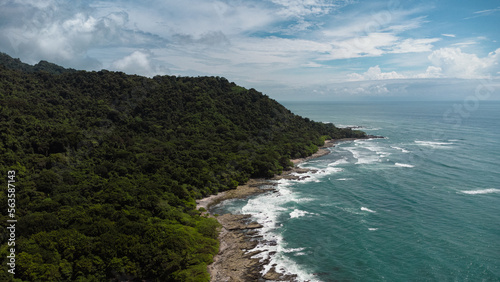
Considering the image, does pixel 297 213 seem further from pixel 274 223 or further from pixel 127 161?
pixel 127 161

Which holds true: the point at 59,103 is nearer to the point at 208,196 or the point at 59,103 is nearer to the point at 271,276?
the point at 208,196

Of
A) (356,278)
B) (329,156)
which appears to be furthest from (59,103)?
(356,278)

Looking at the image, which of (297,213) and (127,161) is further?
(127,161)

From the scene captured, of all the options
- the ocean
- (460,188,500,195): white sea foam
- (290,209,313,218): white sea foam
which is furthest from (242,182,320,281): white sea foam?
(460,188,500,195): white sea foam

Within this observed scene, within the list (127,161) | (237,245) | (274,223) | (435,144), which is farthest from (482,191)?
(127,161)

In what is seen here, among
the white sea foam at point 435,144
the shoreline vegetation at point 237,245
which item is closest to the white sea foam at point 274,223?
the shoreline vegetation at point 237,245

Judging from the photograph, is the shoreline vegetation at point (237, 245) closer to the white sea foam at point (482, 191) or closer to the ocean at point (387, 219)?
the ocean at point (387, 219)

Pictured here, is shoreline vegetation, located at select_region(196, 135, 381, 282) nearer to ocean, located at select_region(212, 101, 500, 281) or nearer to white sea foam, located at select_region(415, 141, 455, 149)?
ocean, located at select_region(212, 101, 500, 281)
